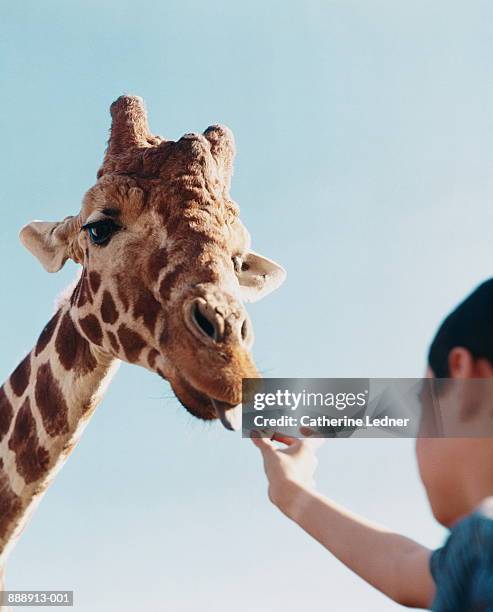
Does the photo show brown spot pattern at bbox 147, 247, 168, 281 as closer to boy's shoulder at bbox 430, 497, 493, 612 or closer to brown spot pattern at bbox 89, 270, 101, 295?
brown spot pattern at bbox 89, 270, 101, 295

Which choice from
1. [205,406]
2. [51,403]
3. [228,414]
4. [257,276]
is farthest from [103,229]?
[228,414]

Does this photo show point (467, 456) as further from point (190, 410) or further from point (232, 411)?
point (190, 410)

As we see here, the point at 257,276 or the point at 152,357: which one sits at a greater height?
the point at 257,276

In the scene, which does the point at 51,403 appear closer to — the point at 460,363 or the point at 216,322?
the point at 216,322

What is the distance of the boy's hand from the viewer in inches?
77.0

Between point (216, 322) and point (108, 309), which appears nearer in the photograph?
point (216, 322)

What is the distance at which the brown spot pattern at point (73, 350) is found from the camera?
16.2 ft

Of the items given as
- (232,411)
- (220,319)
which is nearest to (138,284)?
(220,319)

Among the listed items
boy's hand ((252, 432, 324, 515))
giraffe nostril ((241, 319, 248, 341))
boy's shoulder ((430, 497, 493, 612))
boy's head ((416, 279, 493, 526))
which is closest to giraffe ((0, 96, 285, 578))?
giraffe nostril ((241, 319, 248, 341))

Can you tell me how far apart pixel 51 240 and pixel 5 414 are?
1339mm

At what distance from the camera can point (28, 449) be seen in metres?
5.02

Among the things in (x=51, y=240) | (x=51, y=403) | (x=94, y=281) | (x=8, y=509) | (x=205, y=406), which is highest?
(x=51, y=240)

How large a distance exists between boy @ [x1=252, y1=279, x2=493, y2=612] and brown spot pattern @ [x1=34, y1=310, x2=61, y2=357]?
12.2 feet

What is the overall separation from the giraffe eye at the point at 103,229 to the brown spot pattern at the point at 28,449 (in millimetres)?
1386
